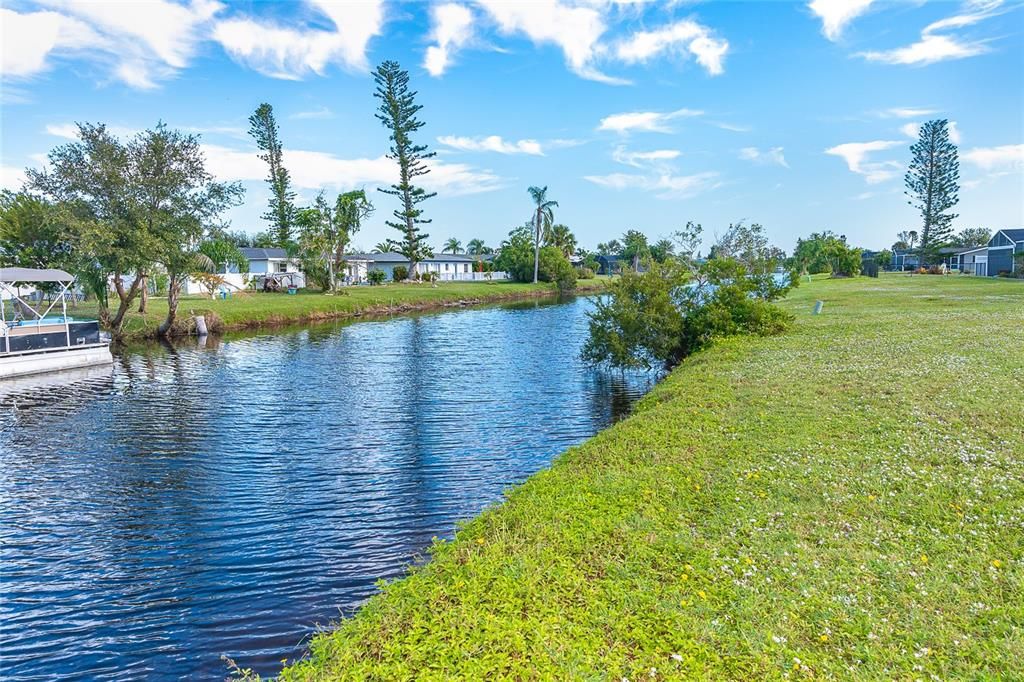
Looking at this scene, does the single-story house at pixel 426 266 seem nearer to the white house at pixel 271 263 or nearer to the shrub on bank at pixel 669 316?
the white house at pixel 271 263

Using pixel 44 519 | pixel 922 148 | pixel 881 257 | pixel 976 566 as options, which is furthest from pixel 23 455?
pixel 881 257

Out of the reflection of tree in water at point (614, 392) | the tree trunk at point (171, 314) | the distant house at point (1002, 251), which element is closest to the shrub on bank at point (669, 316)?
the reflection of tree in water at point (614, 392)

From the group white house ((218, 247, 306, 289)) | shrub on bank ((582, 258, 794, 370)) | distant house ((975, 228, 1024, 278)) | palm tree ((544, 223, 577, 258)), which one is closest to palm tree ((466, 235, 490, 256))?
palm tree ((544, 223, 577, 258))

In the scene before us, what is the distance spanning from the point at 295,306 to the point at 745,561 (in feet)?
154

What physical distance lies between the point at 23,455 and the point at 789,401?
17.8m

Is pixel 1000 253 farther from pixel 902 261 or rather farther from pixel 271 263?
pixel 271 263

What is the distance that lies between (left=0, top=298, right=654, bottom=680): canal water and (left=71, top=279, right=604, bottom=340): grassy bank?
50.2 ft

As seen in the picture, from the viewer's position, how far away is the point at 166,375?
24844mm

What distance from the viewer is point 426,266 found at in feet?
334

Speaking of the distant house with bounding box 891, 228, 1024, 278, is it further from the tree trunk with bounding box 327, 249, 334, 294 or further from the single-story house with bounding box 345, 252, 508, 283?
the tree trunk with bounding box 327, 249, 334, 294

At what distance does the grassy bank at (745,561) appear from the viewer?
198 inches

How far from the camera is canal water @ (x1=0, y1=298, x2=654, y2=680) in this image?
7496mm

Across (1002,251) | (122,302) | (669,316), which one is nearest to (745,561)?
(669,316)

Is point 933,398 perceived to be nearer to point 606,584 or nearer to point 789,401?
point 789,401
